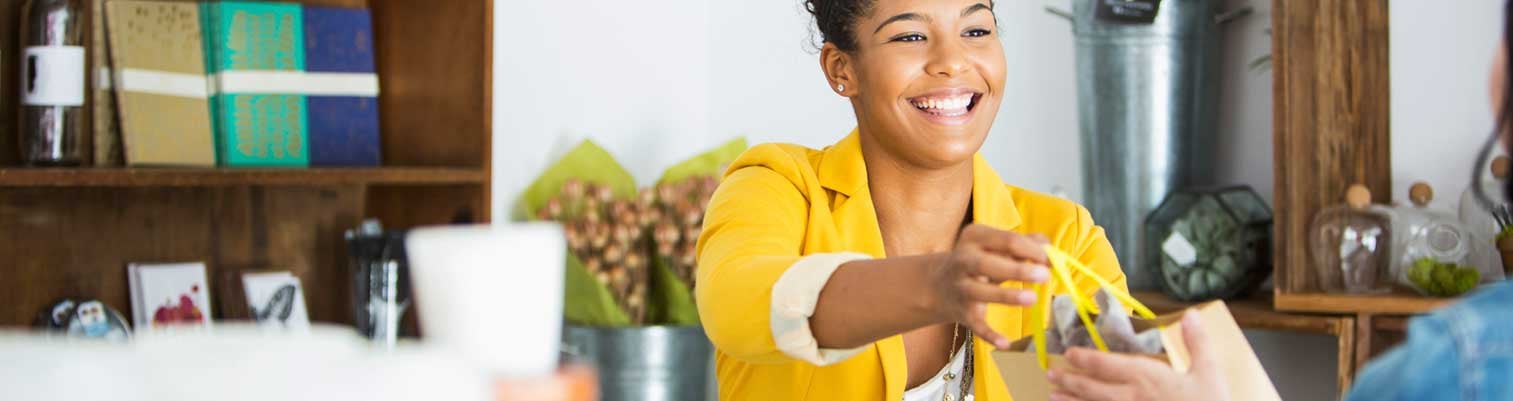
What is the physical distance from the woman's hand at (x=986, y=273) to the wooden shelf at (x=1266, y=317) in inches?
62.1

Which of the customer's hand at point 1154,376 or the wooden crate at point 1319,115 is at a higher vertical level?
the wooden crate at point 1319,115

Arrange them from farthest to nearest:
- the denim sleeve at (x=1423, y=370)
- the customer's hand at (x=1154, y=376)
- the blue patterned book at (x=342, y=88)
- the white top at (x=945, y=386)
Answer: the blue patterned book at (x=342, y=88), the white top at (x=945, y=386), the customer's hand at (x=1154, y=376), the denim sleeve at (x=1423, y=370)

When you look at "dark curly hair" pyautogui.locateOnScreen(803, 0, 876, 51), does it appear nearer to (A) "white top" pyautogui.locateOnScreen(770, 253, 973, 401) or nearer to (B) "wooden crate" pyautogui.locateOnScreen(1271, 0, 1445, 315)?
(A) "white top" pyautogui.locateOnScreen(770, 253, 973, 401)

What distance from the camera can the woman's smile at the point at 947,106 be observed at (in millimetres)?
1813

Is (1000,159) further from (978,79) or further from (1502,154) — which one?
(978,79)

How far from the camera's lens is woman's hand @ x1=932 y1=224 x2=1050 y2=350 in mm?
1259

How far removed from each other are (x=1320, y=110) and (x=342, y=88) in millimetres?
1707

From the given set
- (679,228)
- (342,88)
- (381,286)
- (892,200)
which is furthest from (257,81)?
(892,200)

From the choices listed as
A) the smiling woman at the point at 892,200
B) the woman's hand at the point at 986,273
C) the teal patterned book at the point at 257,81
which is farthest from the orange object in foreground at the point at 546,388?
the teal patterned book at the point at 257,81

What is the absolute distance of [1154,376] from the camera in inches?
49.4

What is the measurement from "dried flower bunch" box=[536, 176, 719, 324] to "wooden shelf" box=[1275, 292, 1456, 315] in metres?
1.13

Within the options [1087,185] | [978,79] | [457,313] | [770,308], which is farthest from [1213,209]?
[457,313]

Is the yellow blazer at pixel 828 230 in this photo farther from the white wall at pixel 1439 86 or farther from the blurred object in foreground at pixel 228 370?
the white wall at pixel 1439 86

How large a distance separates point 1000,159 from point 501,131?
1150 mm
